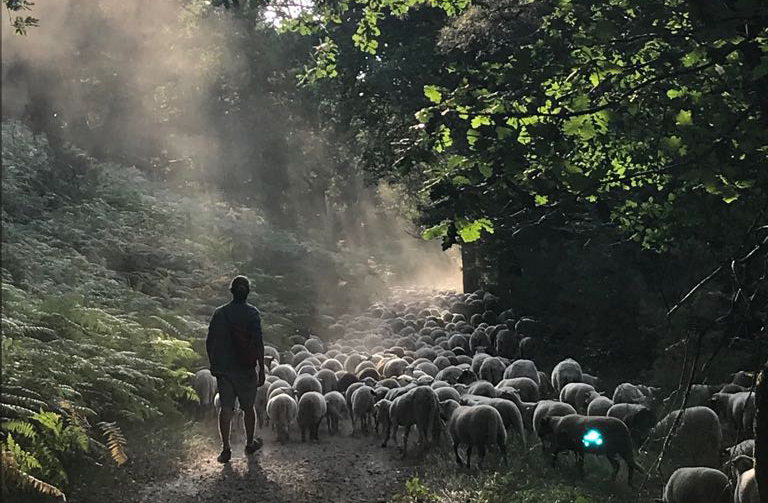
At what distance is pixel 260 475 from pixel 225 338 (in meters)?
1.84

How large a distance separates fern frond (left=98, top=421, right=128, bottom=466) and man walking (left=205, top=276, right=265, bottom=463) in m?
1.31

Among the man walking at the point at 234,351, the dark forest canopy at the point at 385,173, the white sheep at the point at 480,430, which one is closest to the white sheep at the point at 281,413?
the man walking at the point at 234,351

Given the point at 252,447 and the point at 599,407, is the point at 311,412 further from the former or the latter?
the point at 599,407

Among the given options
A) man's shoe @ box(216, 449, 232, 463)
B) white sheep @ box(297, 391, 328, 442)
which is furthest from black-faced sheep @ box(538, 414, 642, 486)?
man's shoe @ box(216, 449, 232, 463)

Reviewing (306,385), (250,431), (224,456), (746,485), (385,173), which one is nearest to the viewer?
(746,485)

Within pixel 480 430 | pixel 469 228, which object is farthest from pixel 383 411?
pixel 469 228

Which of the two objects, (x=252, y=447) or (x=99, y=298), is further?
(x=99, y=298)

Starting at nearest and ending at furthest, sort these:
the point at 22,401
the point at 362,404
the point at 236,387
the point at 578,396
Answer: the point at 22,401 → the point at 236,387 → the point at 578,396 → the point at 362,404

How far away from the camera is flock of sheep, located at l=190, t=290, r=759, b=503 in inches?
295

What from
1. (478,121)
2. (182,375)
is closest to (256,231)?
(182,375)

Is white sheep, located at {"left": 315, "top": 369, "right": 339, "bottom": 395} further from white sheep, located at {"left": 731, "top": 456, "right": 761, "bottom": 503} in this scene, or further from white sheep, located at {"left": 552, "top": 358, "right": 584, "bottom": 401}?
white sheep, located at {"left": 731, "top": 456, "right": 761, "bottom": 503}

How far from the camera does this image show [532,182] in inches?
225

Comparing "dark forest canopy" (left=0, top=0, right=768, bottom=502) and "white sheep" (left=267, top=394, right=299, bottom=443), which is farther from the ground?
"dark forest canopy" (left=0, top=0, right=768, bottom=502)

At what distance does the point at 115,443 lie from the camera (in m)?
8.05
